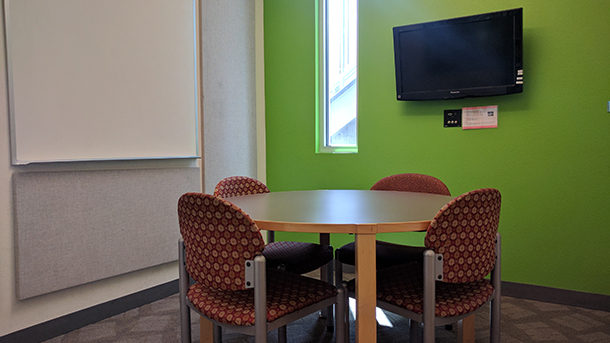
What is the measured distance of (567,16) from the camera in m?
2.80

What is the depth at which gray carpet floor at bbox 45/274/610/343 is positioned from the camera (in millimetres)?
2355

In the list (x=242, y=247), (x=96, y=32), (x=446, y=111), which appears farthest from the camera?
(x=446, y=111)

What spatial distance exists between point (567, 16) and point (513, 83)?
55cm

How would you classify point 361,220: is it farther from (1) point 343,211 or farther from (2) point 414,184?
(2) point 414,184

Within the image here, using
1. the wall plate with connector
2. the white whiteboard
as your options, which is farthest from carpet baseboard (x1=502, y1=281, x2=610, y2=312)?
the white whiteboard

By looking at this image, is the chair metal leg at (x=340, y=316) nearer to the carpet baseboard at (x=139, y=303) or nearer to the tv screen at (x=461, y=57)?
the carpet baseboard at (x=139, y=303)

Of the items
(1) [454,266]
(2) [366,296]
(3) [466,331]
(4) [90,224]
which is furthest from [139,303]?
(1) [454,266]

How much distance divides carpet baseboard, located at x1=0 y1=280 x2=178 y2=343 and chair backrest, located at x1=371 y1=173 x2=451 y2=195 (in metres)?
1.72

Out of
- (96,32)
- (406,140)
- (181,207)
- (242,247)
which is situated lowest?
(242,247)

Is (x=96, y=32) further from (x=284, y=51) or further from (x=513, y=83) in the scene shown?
(x=513, y=83)

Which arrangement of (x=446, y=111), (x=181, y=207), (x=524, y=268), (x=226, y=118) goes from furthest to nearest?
(x=226, y=118), (x=446, y=111), (x=524, y=268), (x=181, y=207)

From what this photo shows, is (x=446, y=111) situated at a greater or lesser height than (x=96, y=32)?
lesser

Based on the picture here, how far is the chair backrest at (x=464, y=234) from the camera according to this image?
1.44 metres

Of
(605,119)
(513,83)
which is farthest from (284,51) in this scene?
(605,119)
